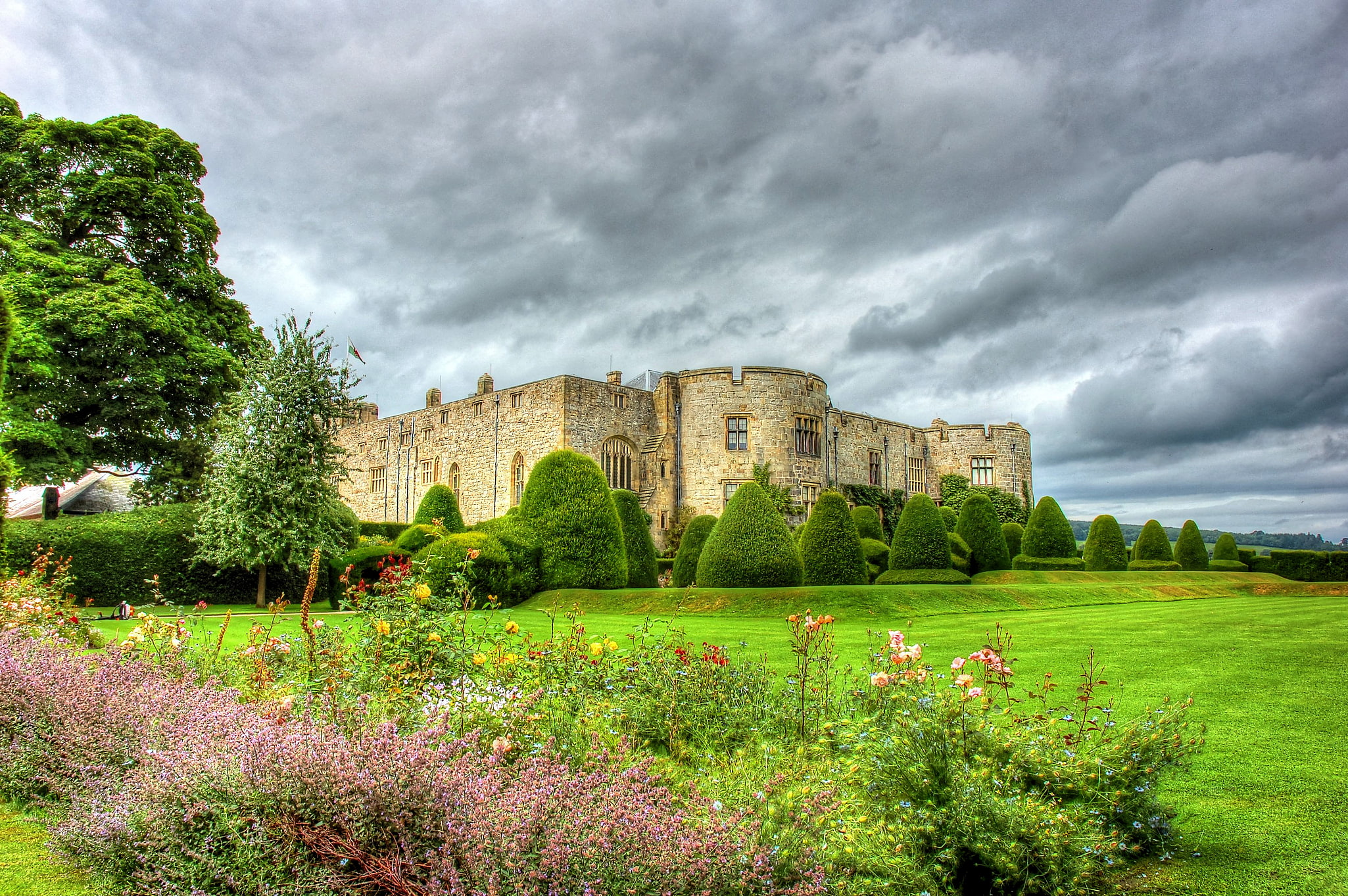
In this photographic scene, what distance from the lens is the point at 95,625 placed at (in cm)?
1092

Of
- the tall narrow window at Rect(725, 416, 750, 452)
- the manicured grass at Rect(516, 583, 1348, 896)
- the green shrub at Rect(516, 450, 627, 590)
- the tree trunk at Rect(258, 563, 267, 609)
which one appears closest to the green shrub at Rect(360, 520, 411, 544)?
the tree trunk at Rect(258, 563, 267, 609)

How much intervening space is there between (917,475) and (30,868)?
124 feet

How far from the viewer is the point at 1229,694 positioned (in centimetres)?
561

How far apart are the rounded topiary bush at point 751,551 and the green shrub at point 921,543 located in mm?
4933


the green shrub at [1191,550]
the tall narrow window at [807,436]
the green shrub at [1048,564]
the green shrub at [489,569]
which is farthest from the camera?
the tall narrow window at [807,436]

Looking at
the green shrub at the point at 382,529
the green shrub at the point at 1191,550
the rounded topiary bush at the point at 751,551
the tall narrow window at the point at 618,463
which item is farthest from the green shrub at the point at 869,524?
the green shrub at the point at 382,529

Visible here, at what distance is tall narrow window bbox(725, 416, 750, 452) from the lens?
27.6m

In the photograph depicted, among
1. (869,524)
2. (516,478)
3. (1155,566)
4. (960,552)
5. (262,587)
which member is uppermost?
(516,478)

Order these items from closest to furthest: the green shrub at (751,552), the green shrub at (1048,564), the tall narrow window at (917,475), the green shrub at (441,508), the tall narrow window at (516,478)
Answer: the green shrub at (751,552) < the green shrub at (441,508) < the green shrub at (1048,564) < the tall narrow window at (516,478) < the tall narrow window at (917,475)

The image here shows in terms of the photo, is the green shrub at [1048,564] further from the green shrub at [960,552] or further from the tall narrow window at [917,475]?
the tall narrow window at [917,475]

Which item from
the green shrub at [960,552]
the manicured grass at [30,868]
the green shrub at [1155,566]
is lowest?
the green shrub at [1155,566]

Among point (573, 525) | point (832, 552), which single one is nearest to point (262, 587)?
point (573, 525)

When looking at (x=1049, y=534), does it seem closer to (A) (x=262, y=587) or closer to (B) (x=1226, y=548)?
(B) (x=1226, y=548)

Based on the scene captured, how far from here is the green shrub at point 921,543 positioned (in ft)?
66.2
